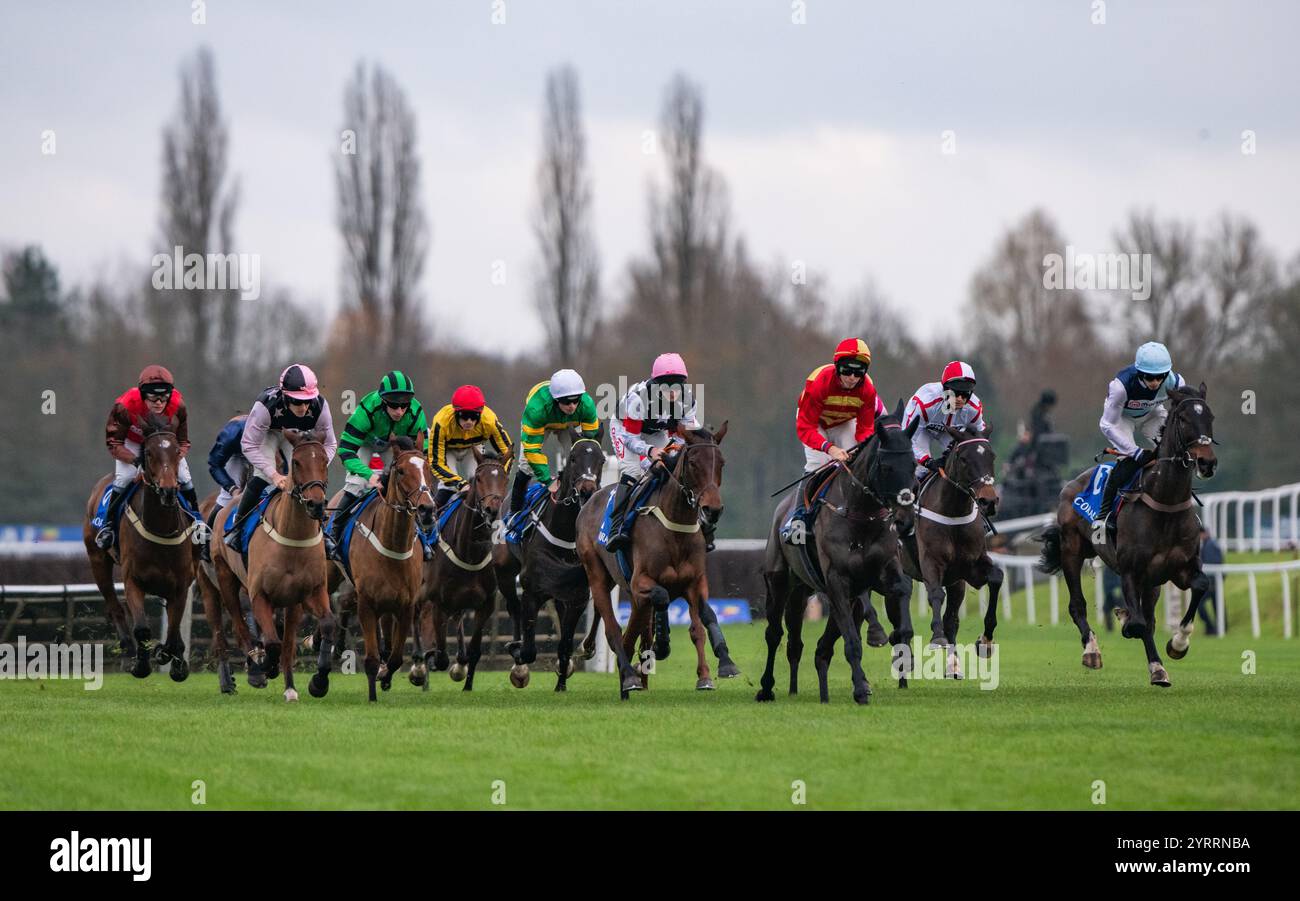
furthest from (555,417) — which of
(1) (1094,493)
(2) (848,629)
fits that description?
(1) (1094,493)

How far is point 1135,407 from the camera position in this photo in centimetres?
1560

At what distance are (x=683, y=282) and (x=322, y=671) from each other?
37.2 m

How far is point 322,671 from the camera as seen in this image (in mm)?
14539

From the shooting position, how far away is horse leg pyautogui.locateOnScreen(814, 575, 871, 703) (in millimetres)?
13336

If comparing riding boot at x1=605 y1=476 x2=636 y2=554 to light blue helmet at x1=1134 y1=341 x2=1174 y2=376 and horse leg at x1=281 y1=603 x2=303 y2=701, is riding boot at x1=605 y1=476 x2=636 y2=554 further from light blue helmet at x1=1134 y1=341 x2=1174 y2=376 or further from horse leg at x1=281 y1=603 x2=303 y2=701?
light blue helmet at x1=1134 y1=341 x2=1174 y2=376

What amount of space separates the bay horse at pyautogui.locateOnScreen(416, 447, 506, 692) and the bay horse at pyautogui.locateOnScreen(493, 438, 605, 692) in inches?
11.4

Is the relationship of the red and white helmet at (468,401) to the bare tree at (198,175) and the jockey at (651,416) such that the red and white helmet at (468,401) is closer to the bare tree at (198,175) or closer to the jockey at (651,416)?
the jockey at (651,416)

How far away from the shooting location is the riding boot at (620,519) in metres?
14.3

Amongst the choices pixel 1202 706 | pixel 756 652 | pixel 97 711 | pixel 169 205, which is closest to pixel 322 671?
pixel 97 711

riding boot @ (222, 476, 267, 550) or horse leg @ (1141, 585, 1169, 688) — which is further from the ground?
riding boot @ (222, 476, 267, 550)

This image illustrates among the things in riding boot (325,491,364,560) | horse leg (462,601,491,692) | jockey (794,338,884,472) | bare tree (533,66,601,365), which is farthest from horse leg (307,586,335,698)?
bare tree (533,66,601,365)

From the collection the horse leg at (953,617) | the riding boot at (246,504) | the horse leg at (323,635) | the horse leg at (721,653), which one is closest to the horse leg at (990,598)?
the horse leg at (953,617)

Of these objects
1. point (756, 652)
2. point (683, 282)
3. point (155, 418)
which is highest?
point (683, 282)
